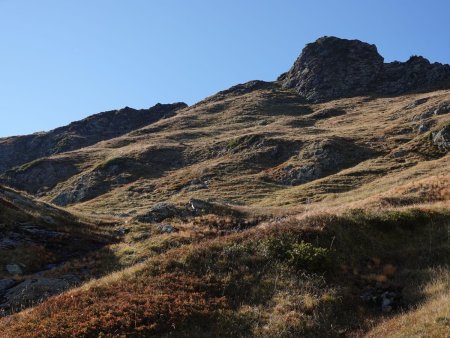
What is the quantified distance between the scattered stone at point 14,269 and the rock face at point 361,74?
15811cm

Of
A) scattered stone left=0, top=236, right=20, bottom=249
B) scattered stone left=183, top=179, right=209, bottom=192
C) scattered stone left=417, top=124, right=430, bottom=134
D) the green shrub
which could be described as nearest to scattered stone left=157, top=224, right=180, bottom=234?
scattered stone left=0, top=236, right=20, bottom=249

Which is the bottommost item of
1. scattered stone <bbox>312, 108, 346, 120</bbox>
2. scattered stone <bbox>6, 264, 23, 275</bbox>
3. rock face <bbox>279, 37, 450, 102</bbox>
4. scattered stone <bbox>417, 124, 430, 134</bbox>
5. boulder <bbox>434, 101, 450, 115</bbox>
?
scattered stone <bbox>6, 264, 23, 275</bbox>

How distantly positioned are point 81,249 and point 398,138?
7472 cm

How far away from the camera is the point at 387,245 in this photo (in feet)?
63.3

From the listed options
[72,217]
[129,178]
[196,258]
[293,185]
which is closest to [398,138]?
[293,185]

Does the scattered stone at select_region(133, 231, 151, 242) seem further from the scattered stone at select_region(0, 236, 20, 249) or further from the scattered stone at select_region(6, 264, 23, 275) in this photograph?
the scattered stone at select_region(6, 264, 23, 275)

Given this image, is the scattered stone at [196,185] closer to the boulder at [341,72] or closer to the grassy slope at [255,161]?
the grassy slope at [255,161]

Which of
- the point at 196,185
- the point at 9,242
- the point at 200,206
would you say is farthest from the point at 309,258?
the point at 196,185

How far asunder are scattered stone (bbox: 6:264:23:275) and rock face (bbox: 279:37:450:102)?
15811cm

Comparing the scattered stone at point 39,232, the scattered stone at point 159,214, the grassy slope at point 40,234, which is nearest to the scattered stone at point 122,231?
the grassy slope at point 40,234

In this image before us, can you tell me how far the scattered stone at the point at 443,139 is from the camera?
7375cm

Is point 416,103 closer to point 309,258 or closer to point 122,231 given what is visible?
point 122,231

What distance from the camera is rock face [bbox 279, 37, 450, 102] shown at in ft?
544

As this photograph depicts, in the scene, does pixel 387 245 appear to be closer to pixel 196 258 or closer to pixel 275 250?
pixel 275 250
